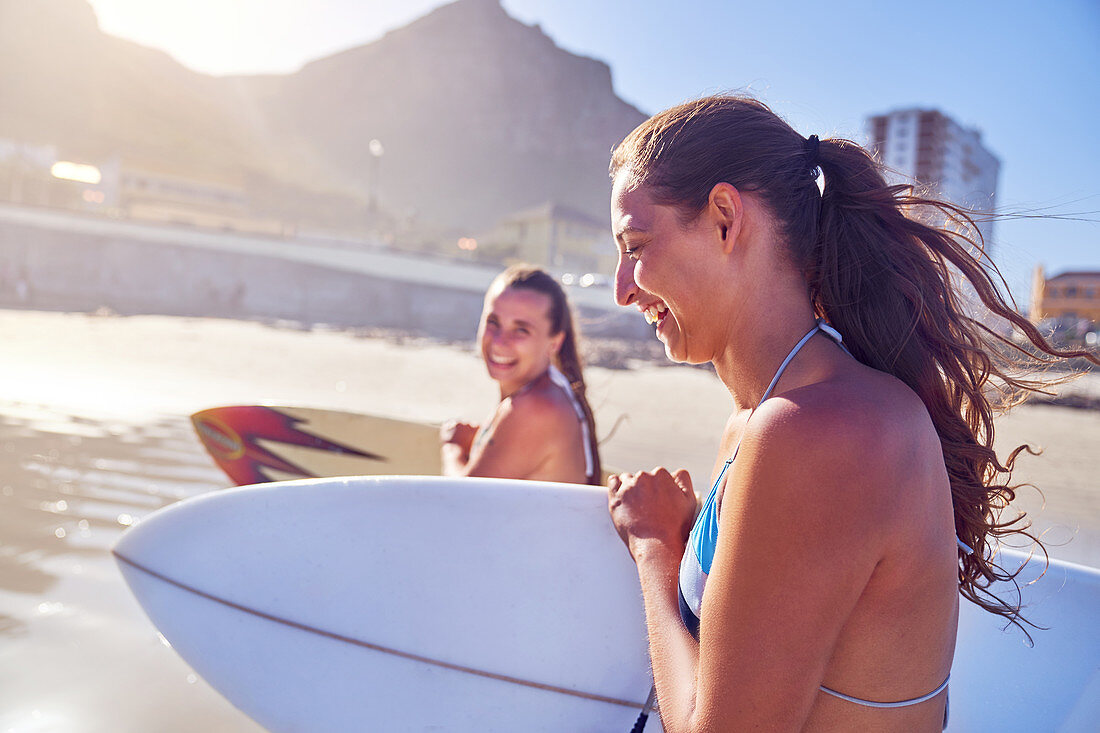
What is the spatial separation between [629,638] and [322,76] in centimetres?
10366

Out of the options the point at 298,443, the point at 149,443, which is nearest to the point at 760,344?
the point at 298,443

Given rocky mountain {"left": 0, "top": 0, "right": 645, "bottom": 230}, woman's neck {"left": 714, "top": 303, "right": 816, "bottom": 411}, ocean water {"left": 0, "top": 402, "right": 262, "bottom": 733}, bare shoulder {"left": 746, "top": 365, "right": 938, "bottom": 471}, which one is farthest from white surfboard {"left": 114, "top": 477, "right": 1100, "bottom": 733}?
rocky mountain {"left": 0, "top": 0, "right": 645, "bottom": 230}

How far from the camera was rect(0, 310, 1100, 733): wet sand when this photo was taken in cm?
213

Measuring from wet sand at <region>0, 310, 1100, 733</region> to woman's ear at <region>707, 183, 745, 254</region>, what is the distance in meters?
1.84

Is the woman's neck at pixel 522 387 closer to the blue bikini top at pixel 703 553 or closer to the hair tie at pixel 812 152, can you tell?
the blue bikini top at pixel 703 553

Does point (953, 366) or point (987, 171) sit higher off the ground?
point (987, 171)

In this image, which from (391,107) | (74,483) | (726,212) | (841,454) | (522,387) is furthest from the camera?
(391,107)

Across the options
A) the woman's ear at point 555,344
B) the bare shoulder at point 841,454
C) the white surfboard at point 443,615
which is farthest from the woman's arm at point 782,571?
the woman's ear at point 555,344

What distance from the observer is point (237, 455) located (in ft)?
13.5

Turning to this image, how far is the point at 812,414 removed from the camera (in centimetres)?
81

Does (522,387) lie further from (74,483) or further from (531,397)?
(74,483)

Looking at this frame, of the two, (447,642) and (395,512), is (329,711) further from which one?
(395,512)

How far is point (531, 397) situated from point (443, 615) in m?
0.91

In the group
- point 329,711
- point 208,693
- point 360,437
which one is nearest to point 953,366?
point 329,711
